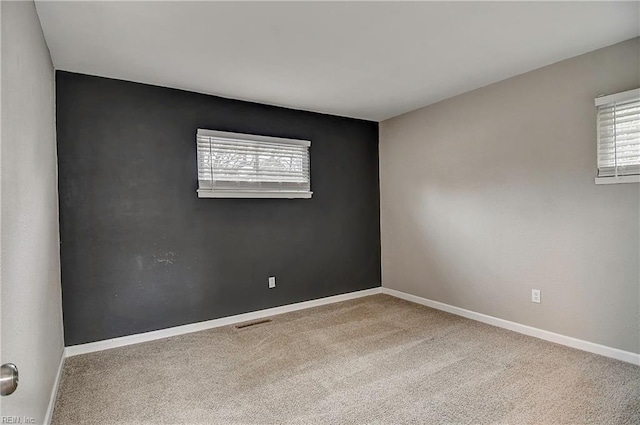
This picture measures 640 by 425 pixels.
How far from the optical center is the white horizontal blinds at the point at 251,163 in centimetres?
346

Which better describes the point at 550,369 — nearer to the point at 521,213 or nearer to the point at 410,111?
the point at 521,213

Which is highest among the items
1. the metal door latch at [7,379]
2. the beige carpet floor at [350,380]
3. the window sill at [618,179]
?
the window sill at [618,179]

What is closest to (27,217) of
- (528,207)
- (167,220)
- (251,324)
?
(167,220)

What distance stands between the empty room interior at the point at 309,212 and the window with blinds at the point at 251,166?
0.02 m

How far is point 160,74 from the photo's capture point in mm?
2947

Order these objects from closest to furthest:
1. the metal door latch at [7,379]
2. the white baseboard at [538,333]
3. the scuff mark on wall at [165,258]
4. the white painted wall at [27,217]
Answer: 1. the metal door latch at [7,379]
2. the white painted wall at [27,217]
3. the white baseboard at [538,333]
4. the scuff mark on wall at [165,258]

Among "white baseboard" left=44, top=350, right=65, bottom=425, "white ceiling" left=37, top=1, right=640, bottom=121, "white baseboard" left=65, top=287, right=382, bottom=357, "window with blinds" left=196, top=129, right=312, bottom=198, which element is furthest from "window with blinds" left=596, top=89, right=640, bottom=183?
"white baseboard" left=44, top=350, right=65, bottom=425

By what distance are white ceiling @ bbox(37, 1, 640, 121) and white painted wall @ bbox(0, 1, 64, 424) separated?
381mm

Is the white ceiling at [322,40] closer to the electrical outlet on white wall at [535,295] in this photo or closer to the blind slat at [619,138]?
the blind slat at [619,138]

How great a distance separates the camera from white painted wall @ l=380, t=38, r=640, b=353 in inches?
102

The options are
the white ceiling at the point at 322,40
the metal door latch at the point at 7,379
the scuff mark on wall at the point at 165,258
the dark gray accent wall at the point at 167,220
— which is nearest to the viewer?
the metal door latch at the point at 7,379

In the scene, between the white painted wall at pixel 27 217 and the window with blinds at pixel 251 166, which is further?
the window with blinds at pixel 251 166

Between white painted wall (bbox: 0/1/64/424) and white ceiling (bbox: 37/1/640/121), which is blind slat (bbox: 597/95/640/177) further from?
white painted wall (bbox: 0/1/64/424)

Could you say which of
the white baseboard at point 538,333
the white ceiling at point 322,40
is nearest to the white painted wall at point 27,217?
the white ceiling at point 322,40
